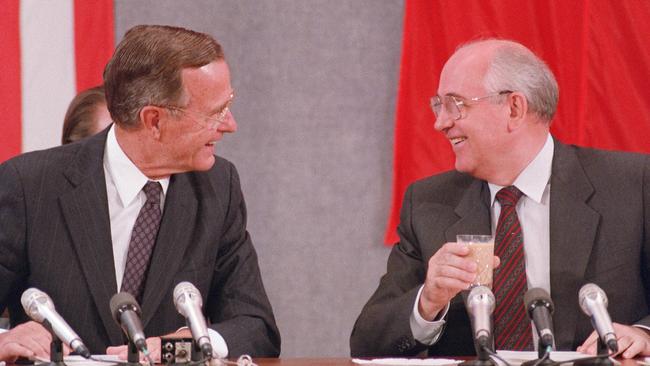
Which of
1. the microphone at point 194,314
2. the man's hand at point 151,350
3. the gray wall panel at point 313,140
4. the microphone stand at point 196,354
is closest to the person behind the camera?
the microphone at point 194,314

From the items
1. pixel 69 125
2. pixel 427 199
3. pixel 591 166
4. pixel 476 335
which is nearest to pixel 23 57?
pixel 69 125

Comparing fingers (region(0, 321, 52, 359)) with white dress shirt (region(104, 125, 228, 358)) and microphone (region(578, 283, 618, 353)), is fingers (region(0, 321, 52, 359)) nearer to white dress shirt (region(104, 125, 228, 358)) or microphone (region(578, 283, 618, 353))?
white dress shirt (region(104, 125, 228, 358))

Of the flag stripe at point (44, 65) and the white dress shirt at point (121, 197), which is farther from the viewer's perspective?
the flag stripe at point (44, 65)

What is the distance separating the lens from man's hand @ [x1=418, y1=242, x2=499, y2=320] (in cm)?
273

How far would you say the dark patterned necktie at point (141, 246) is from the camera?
3033 millimetres

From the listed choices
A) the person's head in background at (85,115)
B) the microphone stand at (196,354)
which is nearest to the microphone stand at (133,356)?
the microphone stand at (196,354)

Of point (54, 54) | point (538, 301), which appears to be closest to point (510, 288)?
point (538, 301)

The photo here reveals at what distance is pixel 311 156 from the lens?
4891 millimetres

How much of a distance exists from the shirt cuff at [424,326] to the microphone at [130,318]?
1004mm

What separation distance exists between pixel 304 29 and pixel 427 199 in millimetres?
1706

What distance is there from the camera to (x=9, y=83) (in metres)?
4.60

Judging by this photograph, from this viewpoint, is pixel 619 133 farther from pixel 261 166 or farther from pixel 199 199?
pixel 199 199

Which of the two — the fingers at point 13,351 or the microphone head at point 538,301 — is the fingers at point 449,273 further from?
the fingers at point 13,351

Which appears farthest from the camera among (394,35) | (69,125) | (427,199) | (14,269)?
(394,35)
